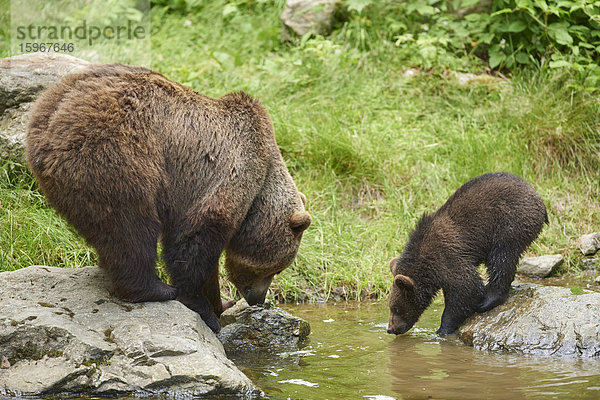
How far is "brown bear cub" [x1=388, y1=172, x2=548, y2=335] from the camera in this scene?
650 centimetres

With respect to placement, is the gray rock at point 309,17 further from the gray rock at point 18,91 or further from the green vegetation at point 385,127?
the gray rock at point 18,91

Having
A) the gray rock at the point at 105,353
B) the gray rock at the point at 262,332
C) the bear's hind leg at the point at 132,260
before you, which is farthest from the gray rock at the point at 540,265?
the bear's hind leg at the point at 132,260

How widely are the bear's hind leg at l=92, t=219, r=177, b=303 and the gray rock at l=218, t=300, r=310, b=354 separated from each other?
988 mm

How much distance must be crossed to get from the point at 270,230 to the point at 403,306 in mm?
1497

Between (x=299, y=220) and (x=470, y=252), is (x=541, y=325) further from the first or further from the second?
(x=299, y=220)

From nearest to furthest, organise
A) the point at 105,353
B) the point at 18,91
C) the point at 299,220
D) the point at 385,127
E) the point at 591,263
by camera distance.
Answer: the point at 105,353
the point at 299,220
the point at 18,91
the point at 591,263
the point at 385,127

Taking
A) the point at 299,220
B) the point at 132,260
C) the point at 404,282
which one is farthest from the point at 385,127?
the point at 132,260

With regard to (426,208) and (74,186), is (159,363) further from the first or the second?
(426,208)

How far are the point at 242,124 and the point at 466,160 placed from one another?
4727mm

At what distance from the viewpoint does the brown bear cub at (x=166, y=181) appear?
5.16 metres

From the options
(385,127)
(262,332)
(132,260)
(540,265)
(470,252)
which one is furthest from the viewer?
(385,127)

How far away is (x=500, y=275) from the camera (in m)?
Answer: 6.45

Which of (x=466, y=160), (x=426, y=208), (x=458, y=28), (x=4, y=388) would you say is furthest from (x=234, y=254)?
(x=458, y=28)

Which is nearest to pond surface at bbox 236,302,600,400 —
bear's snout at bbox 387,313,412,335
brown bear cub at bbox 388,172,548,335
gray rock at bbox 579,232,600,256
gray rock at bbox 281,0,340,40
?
bear's snout at bbox 387,313,412,335
